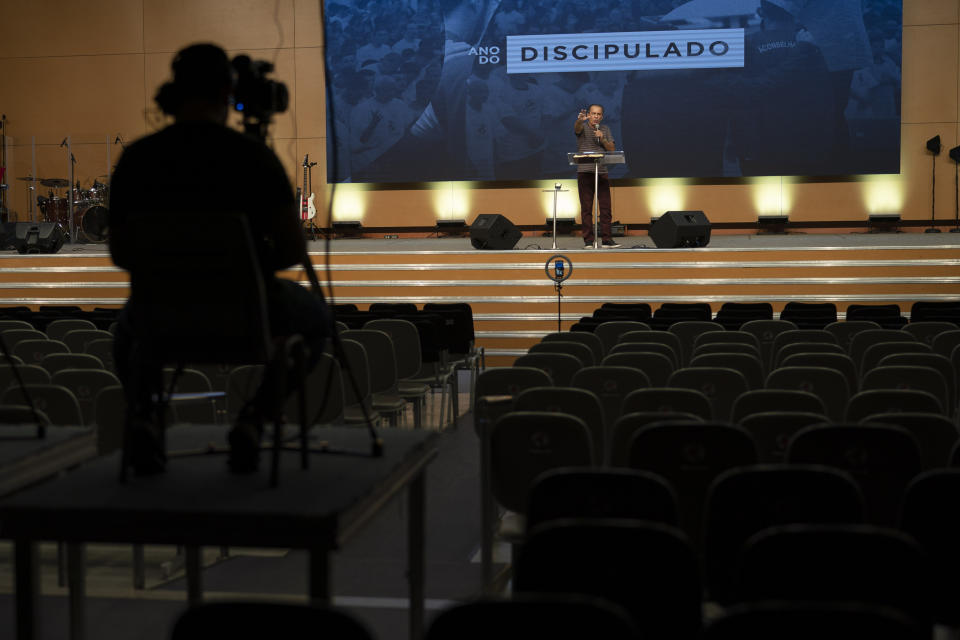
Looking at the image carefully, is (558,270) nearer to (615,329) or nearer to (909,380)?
(615,329)

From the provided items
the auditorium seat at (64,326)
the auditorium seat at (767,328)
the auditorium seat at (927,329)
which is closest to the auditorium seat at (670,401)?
the auditorium seat at (767,328)

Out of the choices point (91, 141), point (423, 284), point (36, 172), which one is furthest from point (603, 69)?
point (36, 172)

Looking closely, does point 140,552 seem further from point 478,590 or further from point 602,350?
point 602,350

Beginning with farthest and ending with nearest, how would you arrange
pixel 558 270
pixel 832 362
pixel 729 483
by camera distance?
pixel 558 270
pixel 832 362
pixel 729 483

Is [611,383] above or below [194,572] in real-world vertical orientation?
above

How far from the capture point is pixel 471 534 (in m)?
4.51

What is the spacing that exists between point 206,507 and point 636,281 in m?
9.04

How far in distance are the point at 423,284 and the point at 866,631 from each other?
9693mm

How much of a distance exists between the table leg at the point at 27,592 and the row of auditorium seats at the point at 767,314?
5584mm

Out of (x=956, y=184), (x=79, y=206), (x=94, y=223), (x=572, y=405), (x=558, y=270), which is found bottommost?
(x=572, y=405)

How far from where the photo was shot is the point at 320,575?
213 centimetres

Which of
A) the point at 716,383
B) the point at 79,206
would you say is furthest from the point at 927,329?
the point at 79,206

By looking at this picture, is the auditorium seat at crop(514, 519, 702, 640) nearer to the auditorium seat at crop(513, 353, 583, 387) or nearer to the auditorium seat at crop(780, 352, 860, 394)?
the auditorium seat at crop(513, 353, 583, 387)

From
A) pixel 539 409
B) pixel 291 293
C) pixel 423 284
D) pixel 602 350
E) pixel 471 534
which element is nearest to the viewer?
pixel 291 293
